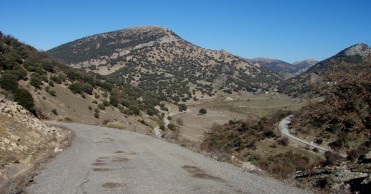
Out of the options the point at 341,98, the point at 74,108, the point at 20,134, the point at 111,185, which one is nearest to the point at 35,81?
the point at 74,108

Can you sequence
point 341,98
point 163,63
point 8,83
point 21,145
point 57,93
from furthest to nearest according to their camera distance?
point 163,63 < point 57,93 < point 8,83 < point 21,145 < point 341,98

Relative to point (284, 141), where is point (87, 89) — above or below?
above

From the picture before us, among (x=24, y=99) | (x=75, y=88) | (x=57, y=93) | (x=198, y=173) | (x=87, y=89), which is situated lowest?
(x=198, y=173)

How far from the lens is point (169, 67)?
167 meters

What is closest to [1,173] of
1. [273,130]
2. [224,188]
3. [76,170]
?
[76,170]

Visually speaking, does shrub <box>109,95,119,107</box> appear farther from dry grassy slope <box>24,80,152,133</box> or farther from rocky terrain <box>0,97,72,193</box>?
rocky terrain <box>0,97,72,193</box>

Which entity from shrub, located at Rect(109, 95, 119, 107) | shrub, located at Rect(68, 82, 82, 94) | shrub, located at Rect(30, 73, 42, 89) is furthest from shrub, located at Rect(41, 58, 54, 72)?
shrub, located at Rect(109, 95, 119, 107)

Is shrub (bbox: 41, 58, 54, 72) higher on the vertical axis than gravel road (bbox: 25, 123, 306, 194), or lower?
higher

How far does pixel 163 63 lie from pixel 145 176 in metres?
160

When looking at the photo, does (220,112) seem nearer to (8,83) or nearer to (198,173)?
(8,83)

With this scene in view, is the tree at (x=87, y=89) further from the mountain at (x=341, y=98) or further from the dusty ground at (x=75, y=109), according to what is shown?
the mountain at (x=341, y=98)

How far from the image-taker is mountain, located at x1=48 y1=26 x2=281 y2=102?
145250 mm

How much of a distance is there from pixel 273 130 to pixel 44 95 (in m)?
32.2

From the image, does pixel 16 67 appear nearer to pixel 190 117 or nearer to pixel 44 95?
pixel 44 95
